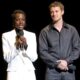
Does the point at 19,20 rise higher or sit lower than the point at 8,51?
higher

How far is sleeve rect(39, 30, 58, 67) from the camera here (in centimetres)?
410

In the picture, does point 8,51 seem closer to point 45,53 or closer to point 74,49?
point 45,53

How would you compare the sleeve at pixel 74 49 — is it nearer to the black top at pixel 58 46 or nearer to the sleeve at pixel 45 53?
the black top at pixel 58 46

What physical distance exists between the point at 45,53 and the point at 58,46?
162mm

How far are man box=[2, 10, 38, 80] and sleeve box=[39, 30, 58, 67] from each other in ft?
0.28

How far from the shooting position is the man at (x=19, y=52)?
4062mm

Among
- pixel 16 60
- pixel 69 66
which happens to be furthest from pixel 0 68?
pixel 69 66

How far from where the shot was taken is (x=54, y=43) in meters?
4.14

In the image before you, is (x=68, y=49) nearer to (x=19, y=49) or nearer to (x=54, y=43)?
(x=54, y=43)

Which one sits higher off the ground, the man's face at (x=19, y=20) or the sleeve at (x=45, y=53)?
the man's face at (x=19, y=20)

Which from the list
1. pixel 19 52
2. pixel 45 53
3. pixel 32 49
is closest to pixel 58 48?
pixel 45 53

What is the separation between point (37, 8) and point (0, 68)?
35.5 inches

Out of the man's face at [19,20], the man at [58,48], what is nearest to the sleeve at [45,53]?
the man at [58,48]

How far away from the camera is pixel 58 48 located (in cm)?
413
